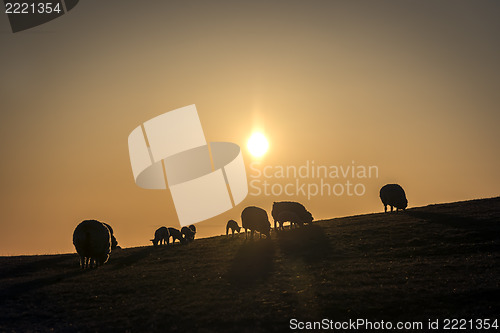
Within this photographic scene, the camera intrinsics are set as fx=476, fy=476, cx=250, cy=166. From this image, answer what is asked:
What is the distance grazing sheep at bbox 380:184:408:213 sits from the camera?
177 ft

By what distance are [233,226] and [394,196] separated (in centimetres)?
1868

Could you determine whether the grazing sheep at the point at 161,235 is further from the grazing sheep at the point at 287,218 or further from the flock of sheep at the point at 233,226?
the grazing sheep at the point at 287,218

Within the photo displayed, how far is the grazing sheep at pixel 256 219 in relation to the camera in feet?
144

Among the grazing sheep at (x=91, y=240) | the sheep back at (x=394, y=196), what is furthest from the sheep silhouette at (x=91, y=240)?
the sheep back at (x=394, y=196)

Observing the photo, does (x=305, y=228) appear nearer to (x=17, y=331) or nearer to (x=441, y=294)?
(x=441, y=294)

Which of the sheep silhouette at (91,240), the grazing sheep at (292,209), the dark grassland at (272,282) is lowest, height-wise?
the dark grassland at (272,282)

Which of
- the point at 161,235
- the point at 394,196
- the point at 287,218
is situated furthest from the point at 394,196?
the point at 161,235

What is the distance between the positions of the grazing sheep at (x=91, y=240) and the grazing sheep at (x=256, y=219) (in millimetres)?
14055

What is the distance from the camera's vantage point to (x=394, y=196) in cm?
5412

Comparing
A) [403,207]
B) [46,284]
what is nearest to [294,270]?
[46,284]

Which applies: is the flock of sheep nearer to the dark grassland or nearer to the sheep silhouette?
the sheep silhouette

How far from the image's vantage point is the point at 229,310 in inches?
Answer: 886

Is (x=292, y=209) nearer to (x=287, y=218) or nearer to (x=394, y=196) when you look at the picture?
(x=287, y=218)

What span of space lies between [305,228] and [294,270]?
17340mm
